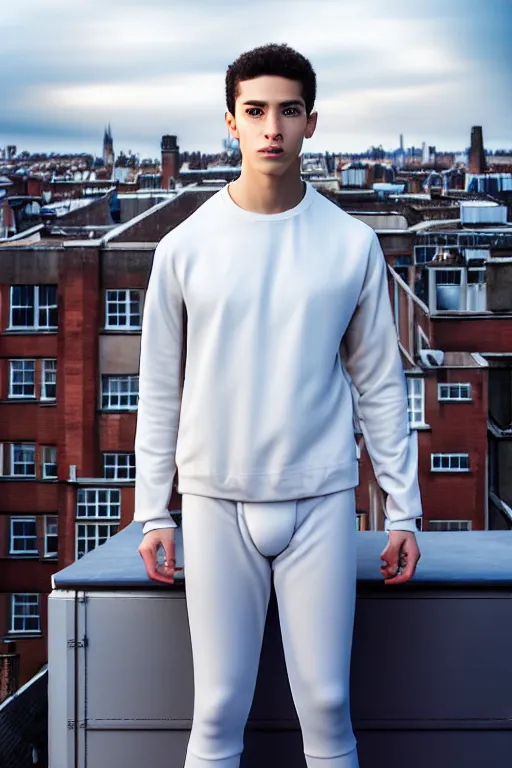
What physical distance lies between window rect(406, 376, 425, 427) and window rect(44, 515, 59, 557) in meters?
2.03

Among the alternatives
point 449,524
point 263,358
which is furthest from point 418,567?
point 449,524

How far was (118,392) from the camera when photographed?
5422 mm

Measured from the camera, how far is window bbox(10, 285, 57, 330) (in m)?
5.39

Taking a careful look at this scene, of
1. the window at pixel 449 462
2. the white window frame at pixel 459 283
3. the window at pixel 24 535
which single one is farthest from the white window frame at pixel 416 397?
the window at pixel 24 535

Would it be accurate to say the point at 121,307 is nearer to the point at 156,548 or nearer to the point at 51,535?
the point at 51,535

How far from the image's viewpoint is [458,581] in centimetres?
292

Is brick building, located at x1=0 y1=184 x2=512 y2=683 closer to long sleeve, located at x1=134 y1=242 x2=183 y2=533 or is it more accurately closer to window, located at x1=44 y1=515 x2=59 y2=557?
window, located at x1=44 y1=515 x2=59 y2=557

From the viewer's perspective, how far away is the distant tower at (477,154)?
5160 millimetres

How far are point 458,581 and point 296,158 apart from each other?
51.5 inches

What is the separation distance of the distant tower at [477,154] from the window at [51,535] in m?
2.92

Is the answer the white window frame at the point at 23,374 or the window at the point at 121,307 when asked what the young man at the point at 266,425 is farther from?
the white window frame at the point at 23,374

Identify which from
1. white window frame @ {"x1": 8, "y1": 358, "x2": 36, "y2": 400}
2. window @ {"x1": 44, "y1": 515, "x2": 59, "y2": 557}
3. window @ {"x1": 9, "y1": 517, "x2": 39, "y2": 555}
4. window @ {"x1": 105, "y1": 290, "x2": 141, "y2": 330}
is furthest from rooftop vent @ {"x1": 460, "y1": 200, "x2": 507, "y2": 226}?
window @ {"x1": 9, "y1": 517, "x2": 39, "y2": 555}

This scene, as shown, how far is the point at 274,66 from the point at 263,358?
0.69m

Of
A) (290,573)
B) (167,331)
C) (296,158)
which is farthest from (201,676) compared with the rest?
(296,158)
